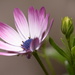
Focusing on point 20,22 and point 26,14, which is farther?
point 26,14

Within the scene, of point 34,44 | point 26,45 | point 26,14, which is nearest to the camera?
point 34,44

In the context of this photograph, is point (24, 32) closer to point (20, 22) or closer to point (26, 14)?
point (20, 22)

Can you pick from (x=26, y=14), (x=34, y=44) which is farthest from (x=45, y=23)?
(x=26, y=14)

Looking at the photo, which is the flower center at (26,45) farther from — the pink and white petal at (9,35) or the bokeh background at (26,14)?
the bokeh background at (26,14)

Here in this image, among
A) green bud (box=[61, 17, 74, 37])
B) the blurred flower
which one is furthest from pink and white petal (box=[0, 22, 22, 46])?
green bud (box=[61, 17, 74, 37])

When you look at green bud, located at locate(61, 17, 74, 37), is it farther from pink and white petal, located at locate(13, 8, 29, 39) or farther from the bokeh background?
the bokeh background

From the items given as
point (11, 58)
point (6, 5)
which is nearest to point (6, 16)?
point (6, 5)

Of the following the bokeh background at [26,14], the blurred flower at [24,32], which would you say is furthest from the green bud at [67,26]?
the bokeh background at [26,14]
